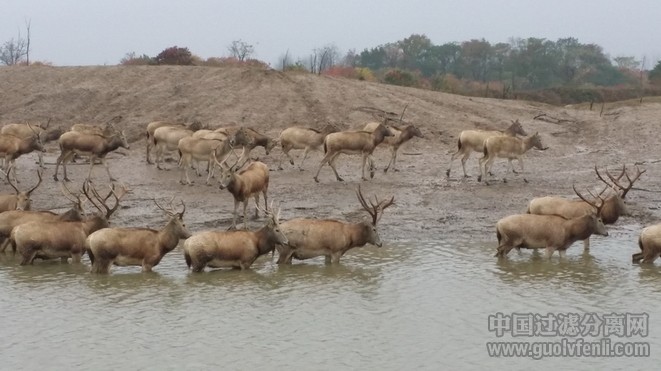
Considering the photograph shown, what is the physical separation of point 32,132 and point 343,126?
→ 9.96 m

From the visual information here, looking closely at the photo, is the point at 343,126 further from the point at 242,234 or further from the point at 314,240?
Answer: the point at 242,234

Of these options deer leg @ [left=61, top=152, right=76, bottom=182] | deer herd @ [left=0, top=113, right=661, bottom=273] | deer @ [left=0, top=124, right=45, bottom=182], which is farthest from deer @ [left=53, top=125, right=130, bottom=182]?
deer herd @ [left=0, top=113, right=661, bottom=273]

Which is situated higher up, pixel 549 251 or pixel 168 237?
pixel 168 237

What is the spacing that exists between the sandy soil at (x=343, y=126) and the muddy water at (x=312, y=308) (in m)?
3.37

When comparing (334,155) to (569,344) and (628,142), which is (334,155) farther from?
(569,344)

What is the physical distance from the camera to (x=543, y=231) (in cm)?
1485

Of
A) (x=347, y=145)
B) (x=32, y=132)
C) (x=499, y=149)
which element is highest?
(x=32, y=132)

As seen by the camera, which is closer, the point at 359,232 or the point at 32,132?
the point at 359,232

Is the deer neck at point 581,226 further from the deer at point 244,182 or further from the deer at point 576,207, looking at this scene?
the deer at point 244,182

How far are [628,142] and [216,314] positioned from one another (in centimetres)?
1990

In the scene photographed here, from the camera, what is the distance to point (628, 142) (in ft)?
92.2

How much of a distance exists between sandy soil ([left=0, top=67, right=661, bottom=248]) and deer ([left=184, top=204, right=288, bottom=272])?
4.12 metres

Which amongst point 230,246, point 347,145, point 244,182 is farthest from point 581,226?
point 347,145

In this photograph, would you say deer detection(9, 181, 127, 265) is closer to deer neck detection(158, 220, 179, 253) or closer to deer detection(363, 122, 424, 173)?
deer neck detection(158, 220, 179, 253)
